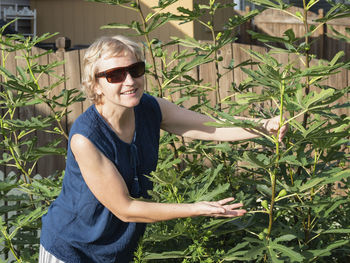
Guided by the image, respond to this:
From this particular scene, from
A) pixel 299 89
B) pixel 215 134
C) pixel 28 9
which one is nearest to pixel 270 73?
pixel 299 89

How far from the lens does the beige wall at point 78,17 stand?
1379 centimetres

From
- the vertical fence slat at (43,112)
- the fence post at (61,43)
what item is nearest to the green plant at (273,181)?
the vertical fence slat at (43,112)

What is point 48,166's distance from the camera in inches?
271

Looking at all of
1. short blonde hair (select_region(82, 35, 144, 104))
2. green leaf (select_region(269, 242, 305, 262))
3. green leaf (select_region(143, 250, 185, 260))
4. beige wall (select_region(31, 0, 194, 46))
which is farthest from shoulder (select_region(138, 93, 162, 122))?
beige wall (select_region(31, 0, 194, 46))

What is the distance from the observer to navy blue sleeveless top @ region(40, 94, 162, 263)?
263cm

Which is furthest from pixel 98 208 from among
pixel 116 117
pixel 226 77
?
pixel 226 77

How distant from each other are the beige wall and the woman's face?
422 inches

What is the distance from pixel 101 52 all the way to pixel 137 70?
167 millimetres

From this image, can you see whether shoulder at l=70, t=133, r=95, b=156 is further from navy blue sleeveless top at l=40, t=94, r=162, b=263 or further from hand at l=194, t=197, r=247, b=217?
hand at l=194, t=197, r=247, b=217

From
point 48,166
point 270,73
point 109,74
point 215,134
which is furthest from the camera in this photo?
point 48,166

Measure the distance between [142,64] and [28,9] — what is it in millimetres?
12326

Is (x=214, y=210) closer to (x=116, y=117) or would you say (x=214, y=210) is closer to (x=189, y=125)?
(x=116, y=117)

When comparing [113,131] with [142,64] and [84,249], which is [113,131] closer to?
[142,64]

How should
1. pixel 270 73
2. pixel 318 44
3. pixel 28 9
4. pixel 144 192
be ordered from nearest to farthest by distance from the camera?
pixel 270 73, pixel 144 192, pixel 318 44, pixel 28 9
